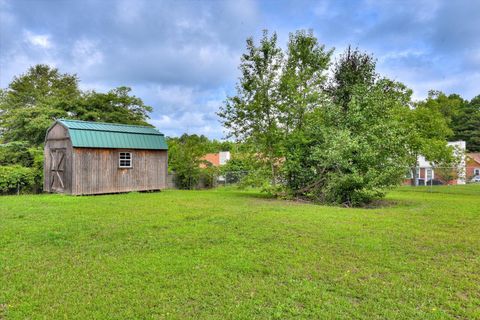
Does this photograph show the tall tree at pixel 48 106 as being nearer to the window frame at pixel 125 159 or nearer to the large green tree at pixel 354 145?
the window frame at pixel 125 159

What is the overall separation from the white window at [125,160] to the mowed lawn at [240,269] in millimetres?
8393

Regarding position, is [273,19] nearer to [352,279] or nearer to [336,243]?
[336,243]

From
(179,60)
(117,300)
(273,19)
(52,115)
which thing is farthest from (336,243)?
(52,115)

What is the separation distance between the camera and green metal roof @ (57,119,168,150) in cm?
1425

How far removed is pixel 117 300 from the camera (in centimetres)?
330

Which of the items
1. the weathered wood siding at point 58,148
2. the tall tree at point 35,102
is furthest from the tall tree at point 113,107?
the weathered wood siding at point 58,148

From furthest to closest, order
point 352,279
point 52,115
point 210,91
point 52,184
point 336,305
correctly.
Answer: point 210,91, point 52,115, point 52,184, point 352,279, point 336,305

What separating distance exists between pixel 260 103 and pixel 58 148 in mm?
9900

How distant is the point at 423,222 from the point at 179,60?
13.2 metres

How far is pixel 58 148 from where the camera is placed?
1481 cm

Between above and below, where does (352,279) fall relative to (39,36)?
below

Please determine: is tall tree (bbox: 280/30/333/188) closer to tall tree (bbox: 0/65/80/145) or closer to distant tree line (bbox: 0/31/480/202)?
distant tree line (bbox: 0/31/480/202)

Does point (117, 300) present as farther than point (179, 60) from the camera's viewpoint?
No

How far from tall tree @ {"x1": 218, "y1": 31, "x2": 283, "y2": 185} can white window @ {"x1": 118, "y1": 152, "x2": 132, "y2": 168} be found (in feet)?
19.0
